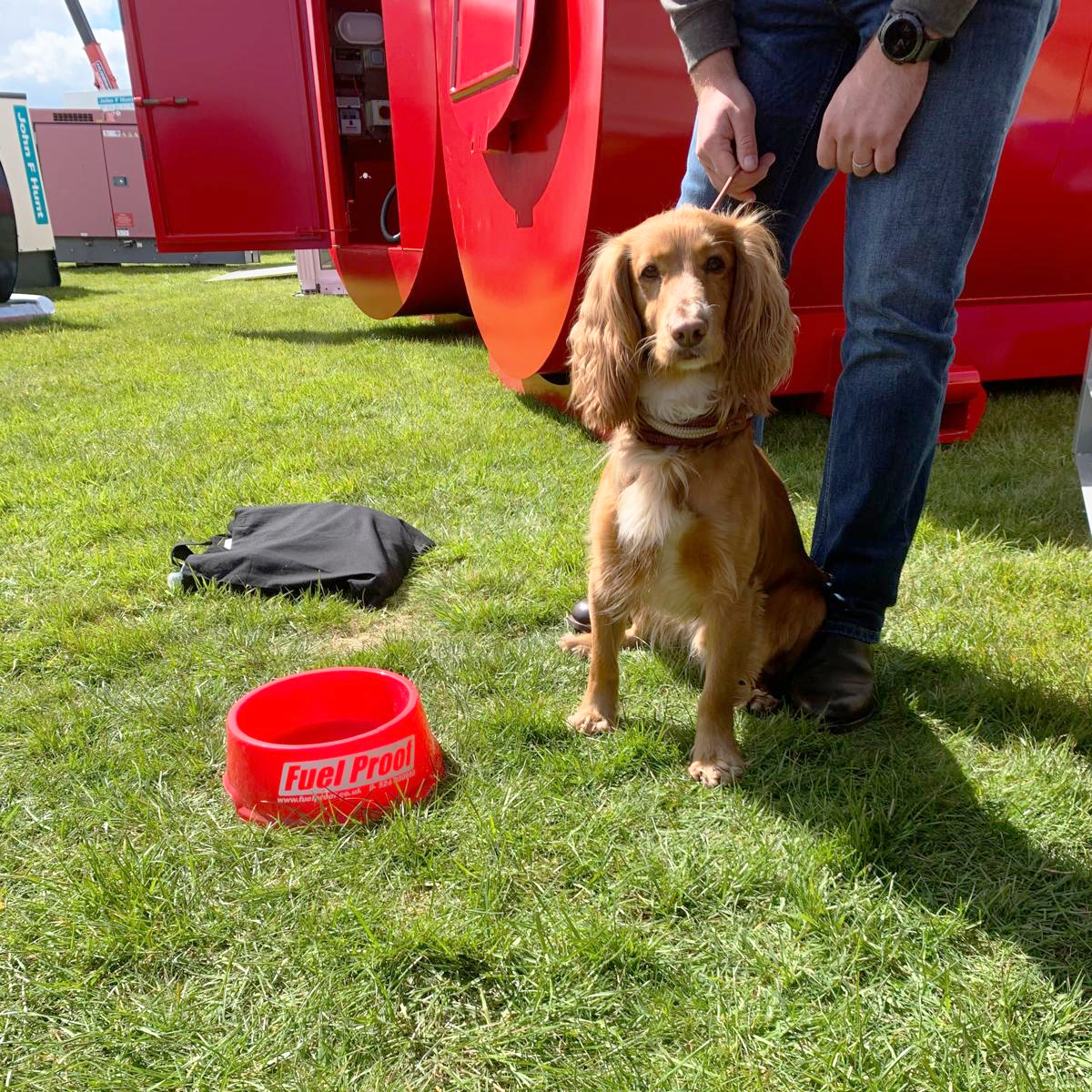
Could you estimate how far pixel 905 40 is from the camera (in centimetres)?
170

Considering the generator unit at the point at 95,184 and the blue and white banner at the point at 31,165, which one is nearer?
the blue and white banner at the point at 31,165

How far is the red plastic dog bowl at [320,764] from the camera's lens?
169 cm

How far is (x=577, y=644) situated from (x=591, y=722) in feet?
1.34

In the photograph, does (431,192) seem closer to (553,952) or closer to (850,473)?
(850,473)

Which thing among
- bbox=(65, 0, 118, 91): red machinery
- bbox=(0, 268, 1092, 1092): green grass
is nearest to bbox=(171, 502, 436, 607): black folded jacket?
bbox=(0, 268, 1092, 1092): green grass

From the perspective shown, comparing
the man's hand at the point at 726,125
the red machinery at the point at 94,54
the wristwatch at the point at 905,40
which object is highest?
the red machinery at the point at 94,54

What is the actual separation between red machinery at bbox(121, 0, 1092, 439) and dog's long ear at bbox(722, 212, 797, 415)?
1725 mm

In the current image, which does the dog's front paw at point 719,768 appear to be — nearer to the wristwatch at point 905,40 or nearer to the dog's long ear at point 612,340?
the dog's long ear at point 612,340

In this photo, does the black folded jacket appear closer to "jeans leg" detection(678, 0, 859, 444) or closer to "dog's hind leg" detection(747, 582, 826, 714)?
"dog's hind leg" detection(747, 582, 826, 714)

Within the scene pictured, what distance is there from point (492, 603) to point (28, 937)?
1.47m

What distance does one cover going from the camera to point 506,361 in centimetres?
464

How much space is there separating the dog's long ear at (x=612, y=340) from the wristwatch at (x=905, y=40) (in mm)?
630

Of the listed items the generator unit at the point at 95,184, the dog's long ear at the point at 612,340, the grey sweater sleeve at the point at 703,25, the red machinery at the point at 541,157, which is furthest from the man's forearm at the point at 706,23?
the generator unit at the point at 95,184

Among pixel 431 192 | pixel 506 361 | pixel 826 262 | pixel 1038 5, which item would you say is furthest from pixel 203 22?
pixel 1038 5
